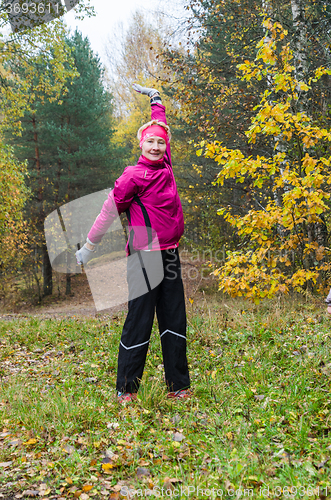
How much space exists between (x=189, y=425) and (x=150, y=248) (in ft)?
4.83

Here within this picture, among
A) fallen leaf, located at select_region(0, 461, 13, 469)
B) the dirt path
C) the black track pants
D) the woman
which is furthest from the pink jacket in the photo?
the dirt path

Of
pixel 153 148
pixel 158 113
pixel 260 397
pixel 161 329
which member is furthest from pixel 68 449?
pixel 158 113

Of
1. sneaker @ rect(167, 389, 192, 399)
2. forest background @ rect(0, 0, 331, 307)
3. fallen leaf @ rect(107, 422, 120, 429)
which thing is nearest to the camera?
fallen leaf @ rect(107, 422, 120, 429)

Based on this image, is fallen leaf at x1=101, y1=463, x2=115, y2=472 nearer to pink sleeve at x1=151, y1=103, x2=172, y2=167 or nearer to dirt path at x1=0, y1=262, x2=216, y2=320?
→ pink sleeve at x1=151, y1=103, x2=172, y2=167

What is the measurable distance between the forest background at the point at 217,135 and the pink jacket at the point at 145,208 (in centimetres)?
186

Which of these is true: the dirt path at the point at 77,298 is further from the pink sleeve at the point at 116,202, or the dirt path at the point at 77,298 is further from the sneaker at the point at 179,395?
the pink sleeve at the point at 116,202

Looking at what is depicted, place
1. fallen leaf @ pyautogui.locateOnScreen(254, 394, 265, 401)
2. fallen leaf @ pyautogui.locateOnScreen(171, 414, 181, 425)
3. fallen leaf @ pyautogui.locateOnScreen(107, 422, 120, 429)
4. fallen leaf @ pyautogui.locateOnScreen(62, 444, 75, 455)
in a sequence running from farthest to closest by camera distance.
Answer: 1. fallen leaf @ pyautogui.locateOnScreen(254, 394, 265, 401)
2. fallen leaf @ pyautogui.locateOnScreen(171, 414, 181, 425)
3. fallen leaf @ pyautogui.locateOnScreen(107, 422, 120, 429)
4. fallen leaf @ pyautogui.locateOnScreen(62, 444, 75, 455)

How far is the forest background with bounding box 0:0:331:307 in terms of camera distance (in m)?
4.98

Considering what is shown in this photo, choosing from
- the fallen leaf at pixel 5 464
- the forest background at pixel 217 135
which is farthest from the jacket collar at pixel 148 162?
the fallen leaf at pixel 5 464

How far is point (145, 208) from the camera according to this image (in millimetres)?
3129

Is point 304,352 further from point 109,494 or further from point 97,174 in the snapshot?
point 97,174

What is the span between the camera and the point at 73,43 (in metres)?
16.7

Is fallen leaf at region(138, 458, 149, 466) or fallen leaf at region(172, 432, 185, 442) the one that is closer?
fallen leaf at region(138, 458, 149, 466)

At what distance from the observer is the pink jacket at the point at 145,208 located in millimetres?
3102
